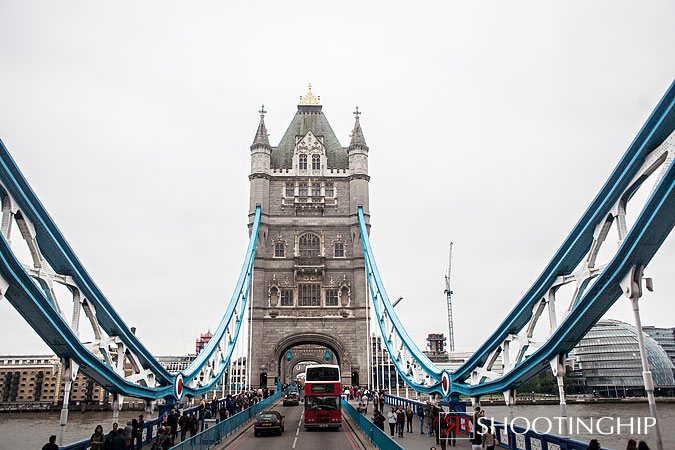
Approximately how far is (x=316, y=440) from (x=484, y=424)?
6.42 meters

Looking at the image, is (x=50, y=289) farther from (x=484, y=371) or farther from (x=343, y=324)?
(x=343, y=324)

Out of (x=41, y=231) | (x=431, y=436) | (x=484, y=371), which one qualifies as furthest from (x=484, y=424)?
(x=41, y=231)

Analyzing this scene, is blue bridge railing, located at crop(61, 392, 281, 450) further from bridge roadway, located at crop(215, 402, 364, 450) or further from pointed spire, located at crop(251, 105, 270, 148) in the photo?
pointed spire, located at crop(251, 105, 270, 148)

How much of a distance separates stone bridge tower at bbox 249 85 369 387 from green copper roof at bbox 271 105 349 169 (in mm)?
92

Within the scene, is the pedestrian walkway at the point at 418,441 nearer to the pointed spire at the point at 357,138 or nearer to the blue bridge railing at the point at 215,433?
the blue bridge railing at the point at 215,433

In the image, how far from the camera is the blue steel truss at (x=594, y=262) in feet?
33.7

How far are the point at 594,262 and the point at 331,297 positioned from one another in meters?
31.3

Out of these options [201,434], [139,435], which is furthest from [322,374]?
[201,434]

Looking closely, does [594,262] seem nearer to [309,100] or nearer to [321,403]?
[321,403]

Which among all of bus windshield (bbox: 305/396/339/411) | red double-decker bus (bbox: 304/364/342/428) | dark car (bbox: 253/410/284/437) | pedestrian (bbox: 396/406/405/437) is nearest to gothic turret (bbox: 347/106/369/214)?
red double-decker bus (bbox: 304/364/342/428)

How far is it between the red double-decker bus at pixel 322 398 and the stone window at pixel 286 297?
18.4 m

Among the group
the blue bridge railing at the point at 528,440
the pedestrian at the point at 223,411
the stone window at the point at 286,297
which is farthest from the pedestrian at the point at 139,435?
the stone window at the point at 286,297

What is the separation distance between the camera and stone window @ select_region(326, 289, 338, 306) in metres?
43.2

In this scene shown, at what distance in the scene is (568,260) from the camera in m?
14.2
